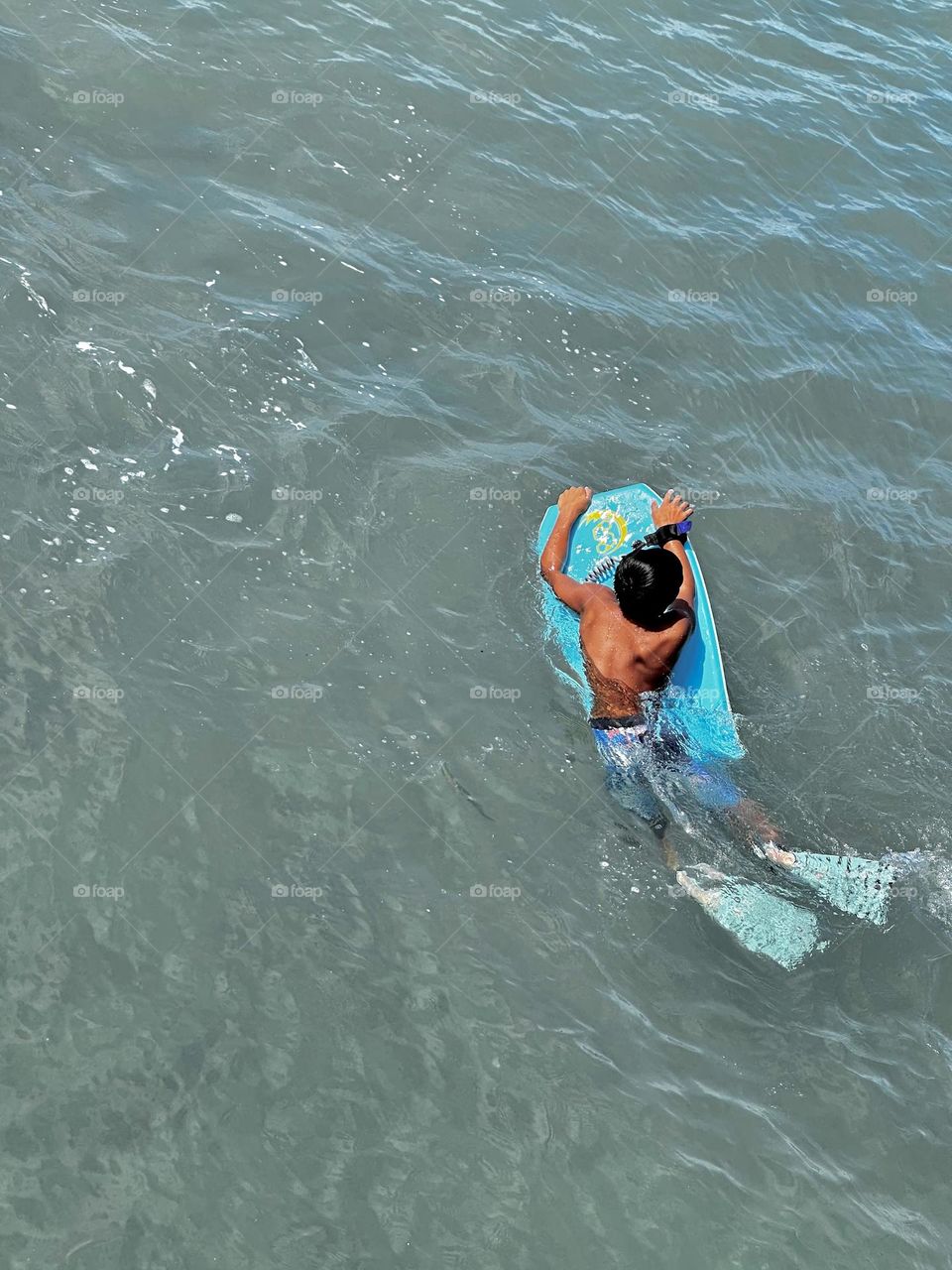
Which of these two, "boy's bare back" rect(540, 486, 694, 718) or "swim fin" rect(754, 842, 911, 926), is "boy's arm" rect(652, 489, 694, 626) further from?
"swim fin" rect(754, 842, 911, 926)

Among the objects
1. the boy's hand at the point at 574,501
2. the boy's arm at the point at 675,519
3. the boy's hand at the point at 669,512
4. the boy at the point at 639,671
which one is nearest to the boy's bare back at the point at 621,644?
the boy at the point at 639,671

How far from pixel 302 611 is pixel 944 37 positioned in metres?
14.3

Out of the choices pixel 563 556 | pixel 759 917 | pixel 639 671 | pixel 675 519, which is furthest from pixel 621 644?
pixel 759 917

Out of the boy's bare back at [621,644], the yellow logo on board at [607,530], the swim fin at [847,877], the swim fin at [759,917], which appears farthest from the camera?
the yellow logo on board at [607,530]

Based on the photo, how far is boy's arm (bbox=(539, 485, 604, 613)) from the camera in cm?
827

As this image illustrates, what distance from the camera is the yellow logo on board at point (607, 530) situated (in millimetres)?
8906

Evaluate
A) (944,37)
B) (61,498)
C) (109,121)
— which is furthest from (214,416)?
(944,37)

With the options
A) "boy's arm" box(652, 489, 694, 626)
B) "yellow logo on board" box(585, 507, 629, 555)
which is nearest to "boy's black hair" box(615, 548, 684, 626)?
"boy's arm" box(652, 489, 694, 626)

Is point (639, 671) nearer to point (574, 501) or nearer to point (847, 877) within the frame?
point (574, 501)

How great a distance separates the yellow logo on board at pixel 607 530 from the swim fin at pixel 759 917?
268cm

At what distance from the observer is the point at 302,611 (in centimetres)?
800

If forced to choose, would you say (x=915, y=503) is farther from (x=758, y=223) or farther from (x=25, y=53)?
(x=25, y=53)

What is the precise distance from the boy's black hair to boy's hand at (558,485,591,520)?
3.31ft

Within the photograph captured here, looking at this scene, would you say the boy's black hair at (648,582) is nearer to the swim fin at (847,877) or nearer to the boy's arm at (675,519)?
the boy's arm at (675,519)
